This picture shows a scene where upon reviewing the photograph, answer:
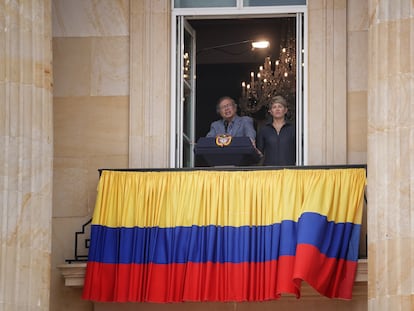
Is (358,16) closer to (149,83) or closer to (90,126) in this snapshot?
(149,83)

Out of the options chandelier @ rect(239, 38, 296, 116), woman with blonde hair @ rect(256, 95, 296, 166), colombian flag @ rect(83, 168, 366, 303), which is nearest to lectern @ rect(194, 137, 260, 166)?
colombian flag @ rect(83, 168, 366, 303)

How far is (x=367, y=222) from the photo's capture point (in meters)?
23.6

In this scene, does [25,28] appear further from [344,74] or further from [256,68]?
[256,68]

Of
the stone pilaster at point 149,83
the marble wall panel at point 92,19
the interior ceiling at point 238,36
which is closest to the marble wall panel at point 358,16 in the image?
the interior ceiling at point 238,36

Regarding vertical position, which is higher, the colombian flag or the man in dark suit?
the man in dark suit

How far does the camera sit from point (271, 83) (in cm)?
2806

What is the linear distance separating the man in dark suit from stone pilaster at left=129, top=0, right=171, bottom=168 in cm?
73

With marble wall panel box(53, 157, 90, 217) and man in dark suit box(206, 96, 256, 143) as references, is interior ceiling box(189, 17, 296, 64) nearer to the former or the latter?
man in dark suit box(206, 96, 256, 143)

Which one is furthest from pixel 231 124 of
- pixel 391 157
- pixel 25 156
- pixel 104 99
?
pixel 25 156

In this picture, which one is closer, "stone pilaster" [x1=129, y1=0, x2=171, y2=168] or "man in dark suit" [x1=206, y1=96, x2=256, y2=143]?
"man in dark suit" [x1=206, y1=96, x2=256, y2=143]

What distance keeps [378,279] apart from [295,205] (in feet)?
8.36

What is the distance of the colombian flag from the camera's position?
24.4 metres

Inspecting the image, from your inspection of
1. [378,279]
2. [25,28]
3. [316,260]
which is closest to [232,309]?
[316,260]

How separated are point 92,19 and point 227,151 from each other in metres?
2.95
